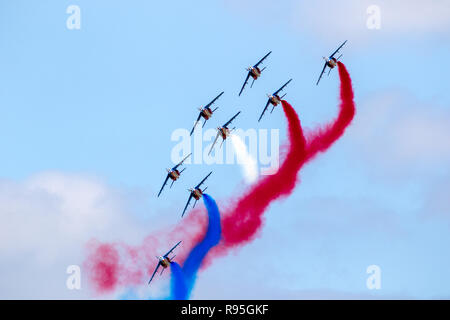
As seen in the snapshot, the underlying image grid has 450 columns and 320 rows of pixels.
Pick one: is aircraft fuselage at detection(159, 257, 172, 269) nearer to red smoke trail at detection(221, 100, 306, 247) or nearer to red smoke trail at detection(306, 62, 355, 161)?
red smoke trail at detection(221, 100, 306, 247)

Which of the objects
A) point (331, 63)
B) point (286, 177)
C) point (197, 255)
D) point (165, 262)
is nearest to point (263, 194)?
point (286, 177)

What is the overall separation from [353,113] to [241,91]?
12.3 metres

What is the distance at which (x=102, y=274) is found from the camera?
427 feet

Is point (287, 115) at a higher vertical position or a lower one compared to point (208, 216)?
higher

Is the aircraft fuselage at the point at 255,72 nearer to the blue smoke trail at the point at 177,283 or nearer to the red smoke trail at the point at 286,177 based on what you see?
the red smoke trail at the point at 286,177

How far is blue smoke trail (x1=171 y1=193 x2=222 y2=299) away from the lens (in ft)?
418

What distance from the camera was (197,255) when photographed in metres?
130

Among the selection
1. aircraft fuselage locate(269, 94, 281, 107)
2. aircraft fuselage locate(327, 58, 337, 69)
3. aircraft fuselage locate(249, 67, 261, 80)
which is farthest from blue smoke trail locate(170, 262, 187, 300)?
aircraft fuselage locate(327, 58, 337, 69)

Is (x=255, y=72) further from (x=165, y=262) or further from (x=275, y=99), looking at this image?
(x=165, y=262)

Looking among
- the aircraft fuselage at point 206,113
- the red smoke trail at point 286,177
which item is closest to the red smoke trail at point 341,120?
the red smoke trail at point 286,177
